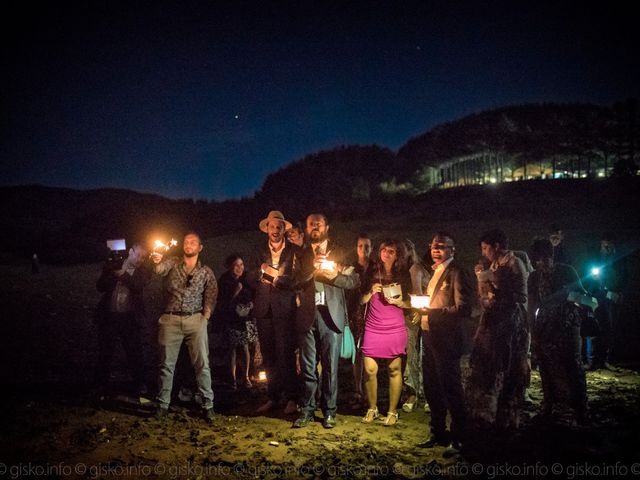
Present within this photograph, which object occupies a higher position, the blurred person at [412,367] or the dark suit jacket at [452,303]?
the dark suit jacket at [452,303]

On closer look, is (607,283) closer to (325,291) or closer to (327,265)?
(325,291)

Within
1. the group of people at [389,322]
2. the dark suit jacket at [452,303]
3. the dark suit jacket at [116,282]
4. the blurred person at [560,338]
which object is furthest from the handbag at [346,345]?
the dark suit jacket at [116,282]

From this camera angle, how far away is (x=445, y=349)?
4574 mm

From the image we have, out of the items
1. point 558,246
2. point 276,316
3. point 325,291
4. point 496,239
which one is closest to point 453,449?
point 325,291

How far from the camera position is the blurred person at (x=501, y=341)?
15.8 ft

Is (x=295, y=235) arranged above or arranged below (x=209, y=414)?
above

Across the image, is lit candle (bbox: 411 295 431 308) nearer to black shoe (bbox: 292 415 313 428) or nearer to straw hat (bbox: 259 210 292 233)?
black shoe (bbox: 292 415 313 428)

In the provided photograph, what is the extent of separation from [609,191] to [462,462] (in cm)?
3496

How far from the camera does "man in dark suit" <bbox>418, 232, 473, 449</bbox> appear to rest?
4531mm

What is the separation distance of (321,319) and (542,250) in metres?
3.00

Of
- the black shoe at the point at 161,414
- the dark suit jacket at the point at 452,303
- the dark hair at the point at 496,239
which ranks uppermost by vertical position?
the dark hair at the point at 496,239

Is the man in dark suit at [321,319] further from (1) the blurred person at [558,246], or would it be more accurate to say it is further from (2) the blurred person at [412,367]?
(1) the blurred person at [558,246]

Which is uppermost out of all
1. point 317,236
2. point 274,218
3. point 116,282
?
point 274,218

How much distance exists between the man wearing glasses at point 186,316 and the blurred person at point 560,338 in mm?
4288
